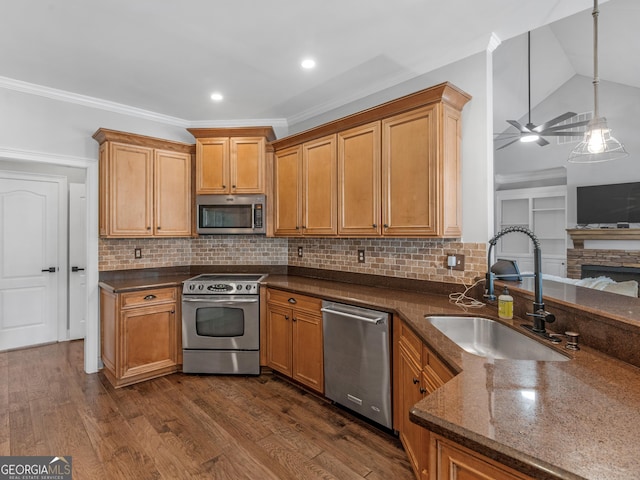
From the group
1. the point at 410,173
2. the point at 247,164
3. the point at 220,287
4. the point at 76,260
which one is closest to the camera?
the point at 410,173

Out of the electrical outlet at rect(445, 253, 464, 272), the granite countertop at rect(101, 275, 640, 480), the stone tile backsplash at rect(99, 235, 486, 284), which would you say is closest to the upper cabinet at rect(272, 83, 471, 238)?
the electrical outlet at rect(445, 253, 464, 272)

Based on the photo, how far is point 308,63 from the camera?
2.67m

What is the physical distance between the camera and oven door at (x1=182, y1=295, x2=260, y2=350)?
3172mm

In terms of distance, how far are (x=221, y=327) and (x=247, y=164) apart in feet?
5.63

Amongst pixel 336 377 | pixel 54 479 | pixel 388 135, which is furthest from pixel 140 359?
pixel 388 135

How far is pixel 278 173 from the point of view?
3555mm

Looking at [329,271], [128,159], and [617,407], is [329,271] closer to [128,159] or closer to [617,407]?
A: [128,159]

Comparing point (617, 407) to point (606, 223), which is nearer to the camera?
point (617, 407)

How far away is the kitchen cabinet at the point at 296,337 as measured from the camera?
2.74 metres

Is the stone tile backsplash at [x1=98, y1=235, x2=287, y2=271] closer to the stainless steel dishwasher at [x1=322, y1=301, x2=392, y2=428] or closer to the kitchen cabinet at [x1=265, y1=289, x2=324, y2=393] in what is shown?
the kitchen cabinet at [x1=265, y1=289, x2=324, y2=393]

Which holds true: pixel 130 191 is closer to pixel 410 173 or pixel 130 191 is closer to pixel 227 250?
pixel 227 250

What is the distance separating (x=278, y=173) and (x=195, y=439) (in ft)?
8.16

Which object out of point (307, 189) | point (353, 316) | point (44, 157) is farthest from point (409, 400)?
point (44, 157)

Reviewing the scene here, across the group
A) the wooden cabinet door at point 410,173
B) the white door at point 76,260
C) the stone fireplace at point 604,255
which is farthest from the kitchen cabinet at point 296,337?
the stone fireplace at point 604,255
